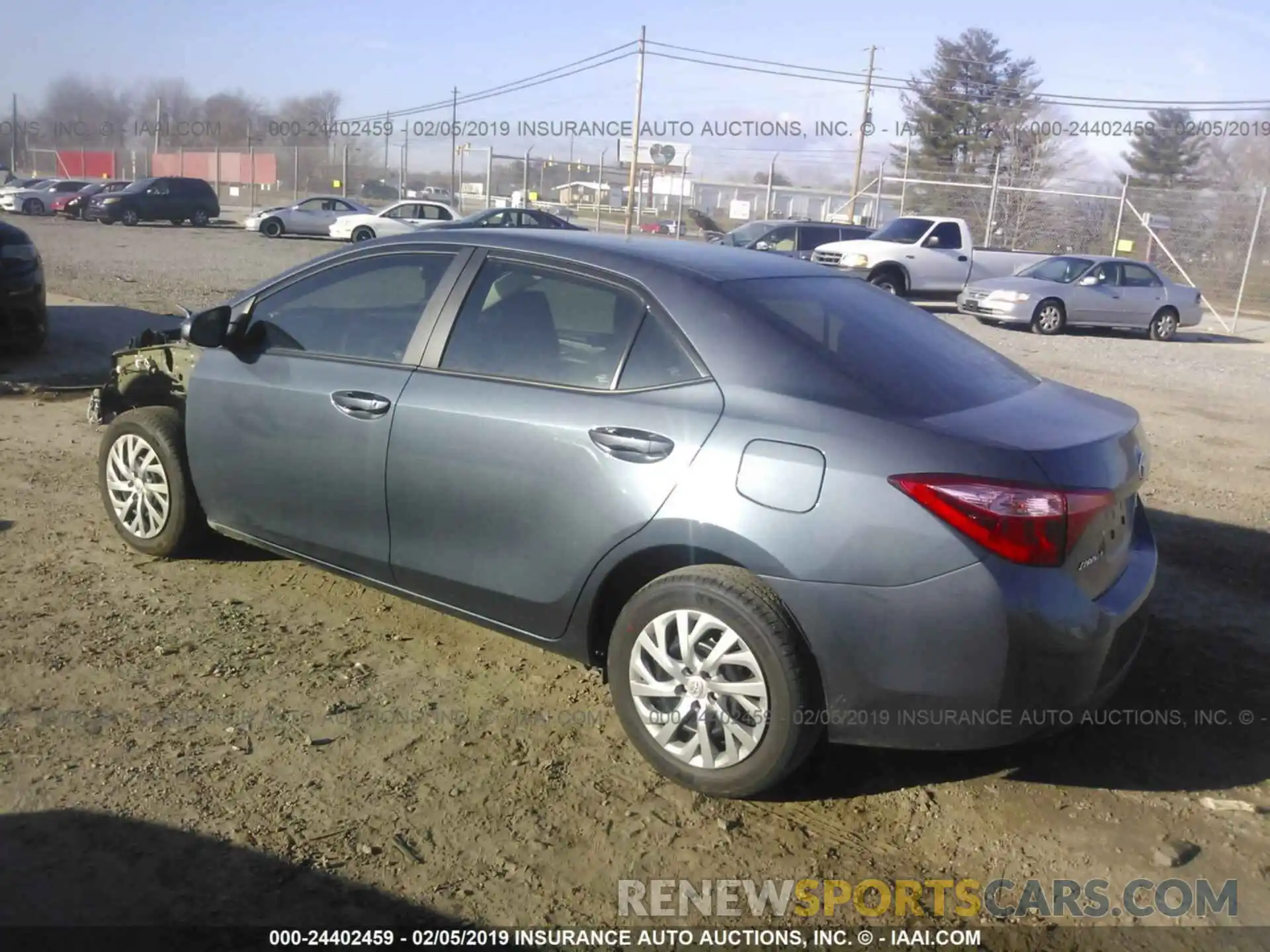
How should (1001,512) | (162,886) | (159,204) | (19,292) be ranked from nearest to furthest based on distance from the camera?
(162,886)
(1001,512)
(19,292)
(159,204)

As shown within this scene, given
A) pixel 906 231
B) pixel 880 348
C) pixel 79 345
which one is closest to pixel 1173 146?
pixel 906 231

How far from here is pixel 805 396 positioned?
3180 millimetres

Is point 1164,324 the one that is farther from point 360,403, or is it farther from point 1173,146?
point 1173,146

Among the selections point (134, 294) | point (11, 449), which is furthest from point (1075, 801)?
point (134, 294)

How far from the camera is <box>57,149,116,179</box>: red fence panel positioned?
6812 cm

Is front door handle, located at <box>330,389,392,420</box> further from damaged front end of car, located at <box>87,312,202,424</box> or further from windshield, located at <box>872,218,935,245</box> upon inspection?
windshield, located at <box>872,218,935,245</box>

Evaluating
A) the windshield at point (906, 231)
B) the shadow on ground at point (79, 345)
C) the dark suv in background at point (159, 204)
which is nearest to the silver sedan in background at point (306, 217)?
the dark suv in background at point (159, 204)

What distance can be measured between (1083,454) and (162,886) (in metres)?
2.72

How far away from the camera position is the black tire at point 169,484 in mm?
4742

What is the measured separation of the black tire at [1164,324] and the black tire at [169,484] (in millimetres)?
18481

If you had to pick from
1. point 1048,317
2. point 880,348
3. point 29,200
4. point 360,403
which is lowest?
point 29,200

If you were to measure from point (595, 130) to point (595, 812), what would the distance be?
3735cm

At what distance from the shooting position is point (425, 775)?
3.35m

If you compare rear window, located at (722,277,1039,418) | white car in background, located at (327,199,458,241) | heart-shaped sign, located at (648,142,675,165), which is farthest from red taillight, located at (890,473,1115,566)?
heart-shaped sign, located at (648,142,675,165)
